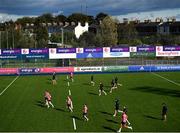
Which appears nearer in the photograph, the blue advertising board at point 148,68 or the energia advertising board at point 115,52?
the blue advertising board at point 148,68

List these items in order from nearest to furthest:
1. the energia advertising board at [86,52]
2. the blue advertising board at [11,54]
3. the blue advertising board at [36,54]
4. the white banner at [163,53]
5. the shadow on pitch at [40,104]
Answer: the shadow on pitch at [40,104] → the blue advertising board at [11,54] → the blue advertising board at [36,54] → the energia advertising board at [86,52] → the white banner at [163,53]

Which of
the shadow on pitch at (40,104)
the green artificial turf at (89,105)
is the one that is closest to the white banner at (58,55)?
the green artificial turf at (89,105)

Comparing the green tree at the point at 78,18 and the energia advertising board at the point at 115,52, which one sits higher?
the green tree at the point at 78,18

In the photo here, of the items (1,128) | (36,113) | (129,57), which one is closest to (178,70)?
(129,57)

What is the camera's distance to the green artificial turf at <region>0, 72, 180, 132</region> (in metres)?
26.3

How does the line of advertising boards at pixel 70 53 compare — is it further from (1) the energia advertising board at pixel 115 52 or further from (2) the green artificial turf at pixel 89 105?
(2) the green artificial turf at pixel 89 105

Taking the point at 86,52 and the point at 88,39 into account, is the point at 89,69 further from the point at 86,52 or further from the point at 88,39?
the point at 88,39

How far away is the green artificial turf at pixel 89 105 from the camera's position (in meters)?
26.3

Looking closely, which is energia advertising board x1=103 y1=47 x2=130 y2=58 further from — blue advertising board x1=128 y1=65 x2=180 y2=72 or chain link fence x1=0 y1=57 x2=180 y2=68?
blue advertising board x1=128 y1=65 x2=180 y2=72

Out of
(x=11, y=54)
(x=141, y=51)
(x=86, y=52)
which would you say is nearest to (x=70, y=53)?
(x=86, y=52)

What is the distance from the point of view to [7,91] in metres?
43.2

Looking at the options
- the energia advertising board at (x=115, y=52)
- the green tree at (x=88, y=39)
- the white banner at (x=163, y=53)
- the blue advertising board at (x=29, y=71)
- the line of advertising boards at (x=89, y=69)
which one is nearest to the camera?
the line of advertising boards at (x=89, y=69)

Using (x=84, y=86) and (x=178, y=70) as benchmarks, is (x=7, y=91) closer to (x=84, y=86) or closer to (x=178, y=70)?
(x=84, y=86)

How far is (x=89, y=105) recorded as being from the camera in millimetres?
33531
